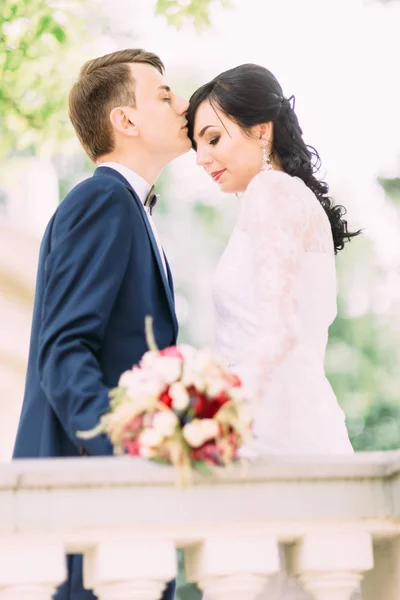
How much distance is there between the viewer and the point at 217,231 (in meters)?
13.6

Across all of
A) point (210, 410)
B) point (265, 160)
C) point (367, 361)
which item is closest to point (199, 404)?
point (210, 410)

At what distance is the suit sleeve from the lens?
2.82 metres

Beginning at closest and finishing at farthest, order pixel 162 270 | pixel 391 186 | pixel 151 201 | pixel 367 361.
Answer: pixel 162 270, pixel 151 201, pixel 391 186, pixel 367 361

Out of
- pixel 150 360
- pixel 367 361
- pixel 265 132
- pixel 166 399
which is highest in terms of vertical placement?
pixel 367 361

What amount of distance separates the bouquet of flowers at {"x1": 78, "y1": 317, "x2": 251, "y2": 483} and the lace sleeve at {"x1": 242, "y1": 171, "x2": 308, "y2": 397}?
551mm

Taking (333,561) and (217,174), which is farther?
(217,174)

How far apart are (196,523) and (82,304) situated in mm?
937

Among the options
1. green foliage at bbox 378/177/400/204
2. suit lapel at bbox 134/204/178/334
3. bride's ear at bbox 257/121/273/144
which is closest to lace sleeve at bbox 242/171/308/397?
suit lapel at bbox 134/204/178/334

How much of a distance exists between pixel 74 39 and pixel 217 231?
7.96 m

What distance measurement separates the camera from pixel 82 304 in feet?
9.90

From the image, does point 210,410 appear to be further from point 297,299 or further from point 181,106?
point 181,106

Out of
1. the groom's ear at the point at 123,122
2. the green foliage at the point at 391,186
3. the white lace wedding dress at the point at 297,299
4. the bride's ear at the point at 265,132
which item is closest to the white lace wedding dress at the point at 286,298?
the white lace wedding dress at the point at 297,299

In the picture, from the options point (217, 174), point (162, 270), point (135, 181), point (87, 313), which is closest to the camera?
point (87, 313)

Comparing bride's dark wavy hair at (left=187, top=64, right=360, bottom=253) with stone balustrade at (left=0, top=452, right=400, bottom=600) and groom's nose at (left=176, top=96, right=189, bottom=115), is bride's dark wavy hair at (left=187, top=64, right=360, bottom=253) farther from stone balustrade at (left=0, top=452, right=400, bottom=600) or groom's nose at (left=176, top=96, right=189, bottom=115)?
stone balustrade at (left=0, top=452, right=400, bottom=600)
